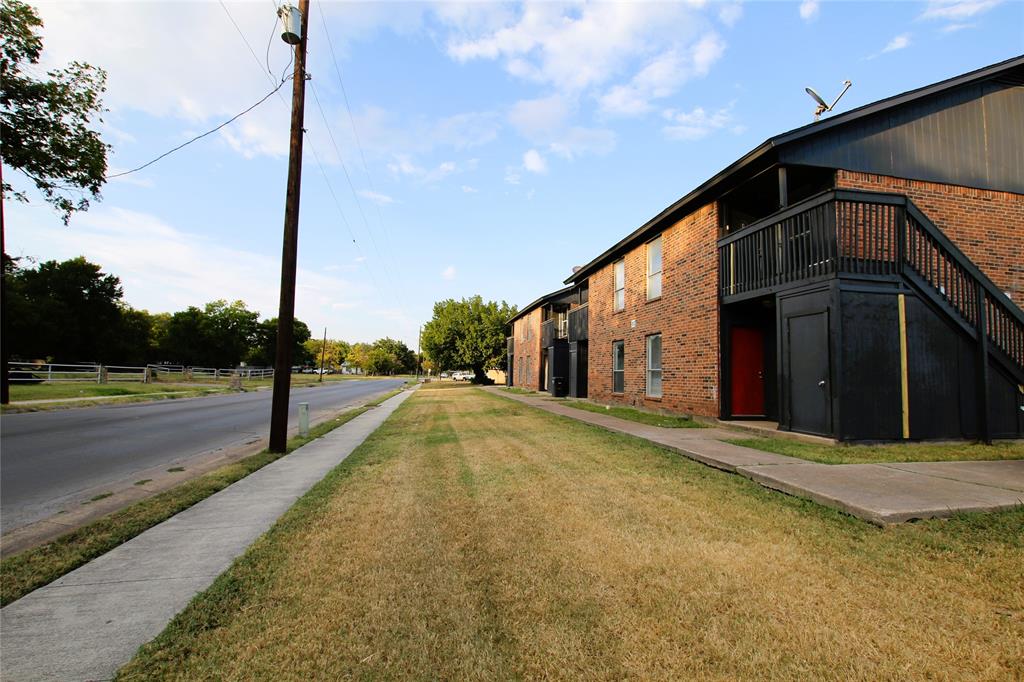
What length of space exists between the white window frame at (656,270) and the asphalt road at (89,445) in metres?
11.3

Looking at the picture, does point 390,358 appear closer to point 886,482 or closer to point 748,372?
point 748,372

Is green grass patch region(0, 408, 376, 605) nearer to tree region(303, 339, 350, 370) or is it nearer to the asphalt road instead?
the asphalt road

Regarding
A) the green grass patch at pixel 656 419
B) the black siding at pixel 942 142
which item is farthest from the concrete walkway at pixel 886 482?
the black siding at pixel 942 142

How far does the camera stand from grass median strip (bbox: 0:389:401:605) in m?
3.22

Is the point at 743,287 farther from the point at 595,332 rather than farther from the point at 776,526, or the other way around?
the point at 595,332

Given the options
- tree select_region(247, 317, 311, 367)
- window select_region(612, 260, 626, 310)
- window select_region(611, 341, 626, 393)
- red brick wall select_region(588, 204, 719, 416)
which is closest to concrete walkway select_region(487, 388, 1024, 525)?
red brick wall select_region(588, 204, 719, 416)

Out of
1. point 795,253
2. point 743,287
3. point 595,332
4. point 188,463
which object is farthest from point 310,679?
point 595,332

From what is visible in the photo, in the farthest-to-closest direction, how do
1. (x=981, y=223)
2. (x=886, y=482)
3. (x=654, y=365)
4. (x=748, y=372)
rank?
(x=654, y=365), (x=748, y=372), (x=981, y=223), (x=886, y=482)

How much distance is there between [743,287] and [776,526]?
727 cm

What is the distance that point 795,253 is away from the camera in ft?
28.0

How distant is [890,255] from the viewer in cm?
764

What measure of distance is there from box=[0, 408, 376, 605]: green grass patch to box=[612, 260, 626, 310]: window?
12869 millimetres

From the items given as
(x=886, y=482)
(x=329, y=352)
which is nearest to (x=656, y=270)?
(x=886, y=482)

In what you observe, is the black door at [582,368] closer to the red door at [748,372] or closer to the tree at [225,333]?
the red door at [748,372]
